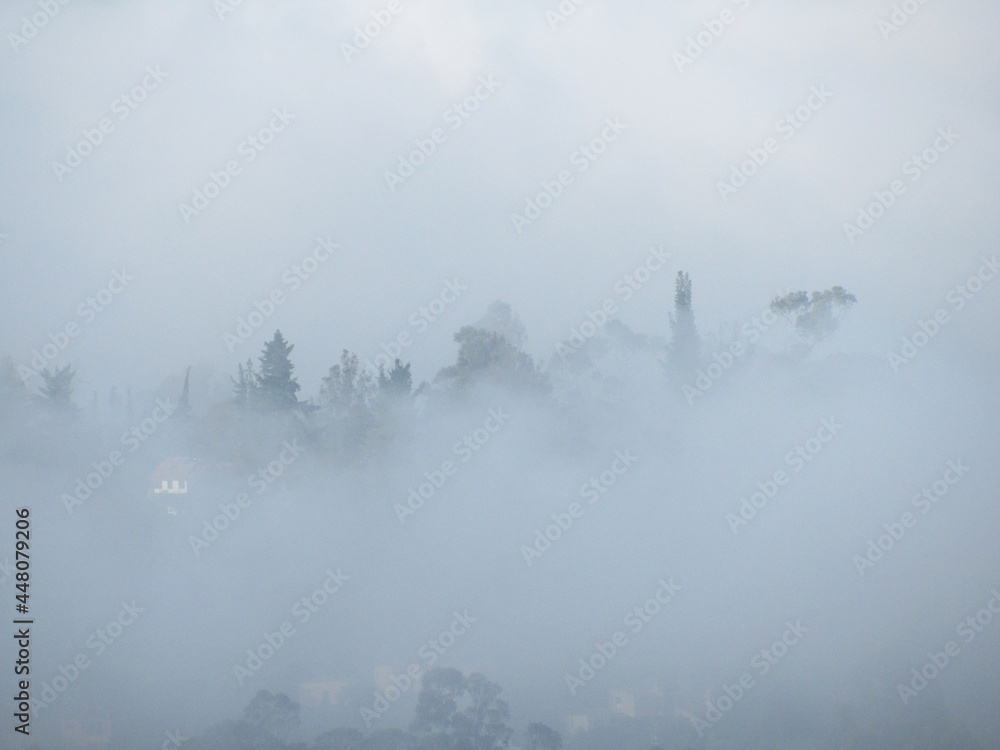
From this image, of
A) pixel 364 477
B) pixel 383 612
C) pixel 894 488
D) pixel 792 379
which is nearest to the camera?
pixel 383 612

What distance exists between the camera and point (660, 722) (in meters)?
35.8

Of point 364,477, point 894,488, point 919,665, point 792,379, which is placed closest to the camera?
point 919,665

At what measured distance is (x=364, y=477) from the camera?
47.0 meters

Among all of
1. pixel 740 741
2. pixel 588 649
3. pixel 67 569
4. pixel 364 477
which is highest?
pixel 364 477

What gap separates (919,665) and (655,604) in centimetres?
1127

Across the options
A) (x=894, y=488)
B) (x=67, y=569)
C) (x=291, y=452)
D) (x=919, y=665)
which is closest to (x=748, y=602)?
(x=919, y=665)

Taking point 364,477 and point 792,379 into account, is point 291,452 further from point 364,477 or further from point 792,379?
point 792,379

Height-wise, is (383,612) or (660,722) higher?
(383,612)

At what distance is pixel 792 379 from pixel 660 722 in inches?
967

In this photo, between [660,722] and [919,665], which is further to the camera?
[919,665]

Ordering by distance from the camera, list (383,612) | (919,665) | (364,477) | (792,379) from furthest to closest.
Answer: (792,379)
(364,477)
(383,612)
(919,665)

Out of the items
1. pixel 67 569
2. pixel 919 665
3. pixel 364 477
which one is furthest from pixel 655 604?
pixel 67 569

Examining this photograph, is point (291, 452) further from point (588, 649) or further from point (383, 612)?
point (588, 649)

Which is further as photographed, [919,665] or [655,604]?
[655,604]
